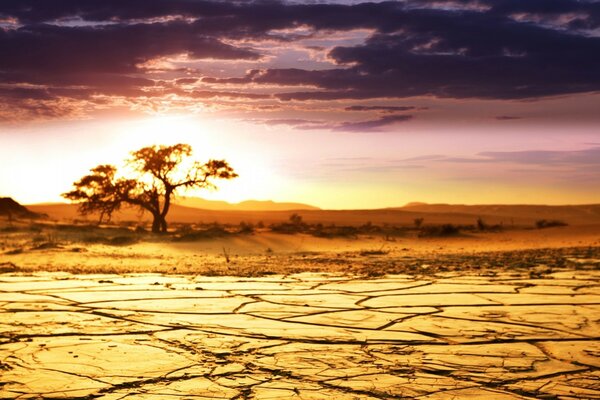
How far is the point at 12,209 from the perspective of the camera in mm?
36156

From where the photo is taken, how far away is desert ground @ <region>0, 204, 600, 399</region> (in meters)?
4.49

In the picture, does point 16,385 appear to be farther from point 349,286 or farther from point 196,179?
point 196,179

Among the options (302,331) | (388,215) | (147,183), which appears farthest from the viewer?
(388,215)

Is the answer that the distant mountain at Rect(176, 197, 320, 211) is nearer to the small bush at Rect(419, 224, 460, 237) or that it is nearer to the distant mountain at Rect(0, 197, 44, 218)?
the distant mountain at Rect(0, 197, 44, 218)

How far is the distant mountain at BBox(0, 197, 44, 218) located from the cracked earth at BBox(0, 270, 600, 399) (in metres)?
27.3

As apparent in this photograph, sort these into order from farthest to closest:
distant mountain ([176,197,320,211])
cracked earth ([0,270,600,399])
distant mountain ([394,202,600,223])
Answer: distant mountain ([176,197,320,211])
distant mountain ([394,202,600,223])
cracked earth ([0,270,600,399])

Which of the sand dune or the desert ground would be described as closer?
the desert ground

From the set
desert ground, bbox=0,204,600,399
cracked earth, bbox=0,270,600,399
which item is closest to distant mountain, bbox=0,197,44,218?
desert ground, bbox=0,204,600,399

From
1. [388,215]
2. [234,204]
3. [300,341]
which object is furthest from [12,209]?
[234,204]

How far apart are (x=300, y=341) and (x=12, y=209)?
110ft

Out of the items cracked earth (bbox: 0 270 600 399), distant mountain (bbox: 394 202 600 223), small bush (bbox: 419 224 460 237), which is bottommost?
cracked earth (bbox: 0 270 600 399)

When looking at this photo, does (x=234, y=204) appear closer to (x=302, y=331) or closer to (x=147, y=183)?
(x=147, y=183)

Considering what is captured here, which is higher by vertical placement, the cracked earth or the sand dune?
the sand dune

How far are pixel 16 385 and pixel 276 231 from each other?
22.1 m
